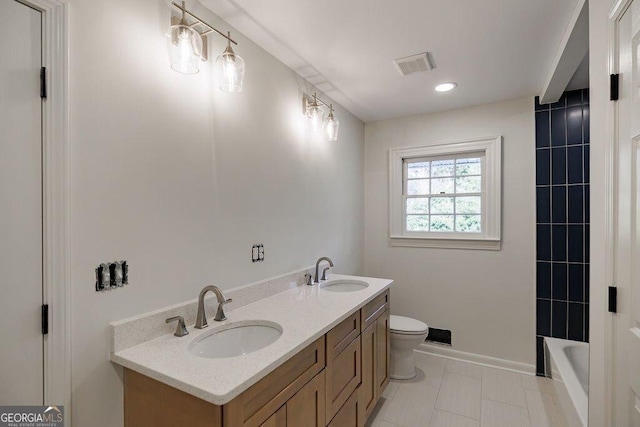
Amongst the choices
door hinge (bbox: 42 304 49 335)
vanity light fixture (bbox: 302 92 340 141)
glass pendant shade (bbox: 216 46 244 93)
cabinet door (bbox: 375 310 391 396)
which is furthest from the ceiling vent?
door hinge (bbox: 42 304 49 335)

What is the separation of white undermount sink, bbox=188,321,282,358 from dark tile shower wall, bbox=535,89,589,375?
8.16ft

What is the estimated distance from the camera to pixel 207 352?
137 cm

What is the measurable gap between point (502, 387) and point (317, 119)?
8.66 feet

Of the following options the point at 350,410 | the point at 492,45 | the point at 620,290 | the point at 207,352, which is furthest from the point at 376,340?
the point at 492,45

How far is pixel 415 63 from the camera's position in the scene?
2150 millimetres

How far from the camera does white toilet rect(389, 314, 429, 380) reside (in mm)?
2558

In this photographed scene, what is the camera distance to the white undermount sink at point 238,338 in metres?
1.39

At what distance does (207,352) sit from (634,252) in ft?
5.43

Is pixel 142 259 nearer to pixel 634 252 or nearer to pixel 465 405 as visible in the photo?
→ pixel 634 252

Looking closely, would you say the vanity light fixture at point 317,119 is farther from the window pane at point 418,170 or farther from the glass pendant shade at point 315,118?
the window pane at point 418,170

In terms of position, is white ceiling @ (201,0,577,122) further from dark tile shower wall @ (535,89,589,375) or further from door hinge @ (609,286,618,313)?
door hinge @ (609,286,618,313)

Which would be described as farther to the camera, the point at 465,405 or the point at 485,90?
the point at 485,90

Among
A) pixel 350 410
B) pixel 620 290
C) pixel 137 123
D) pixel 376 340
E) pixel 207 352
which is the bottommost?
pixel 350 410

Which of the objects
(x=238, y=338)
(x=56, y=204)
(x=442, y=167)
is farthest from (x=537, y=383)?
(x=56, y=204)
